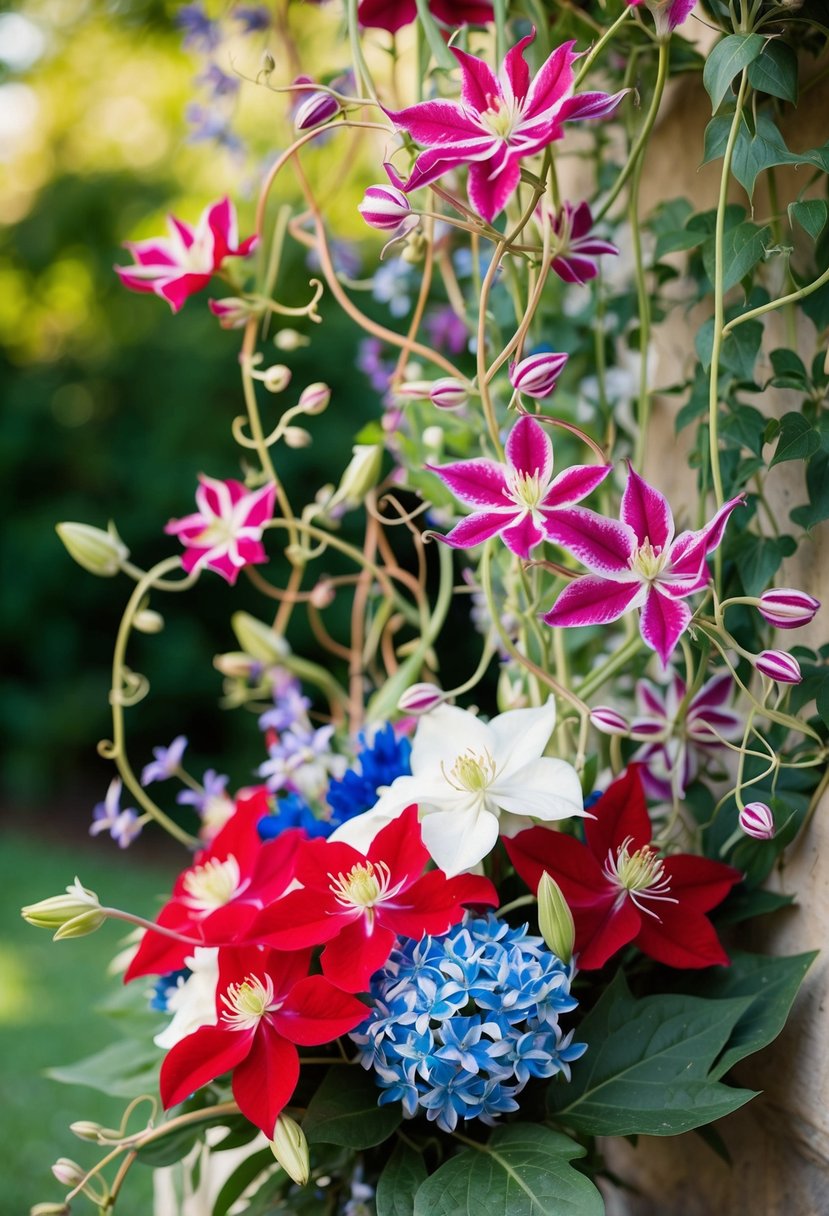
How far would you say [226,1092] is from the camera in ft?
2.20

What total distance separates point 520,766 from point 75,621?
114 inches

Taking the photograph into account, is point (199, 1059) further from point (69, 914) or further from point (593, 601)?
point (593, 601)

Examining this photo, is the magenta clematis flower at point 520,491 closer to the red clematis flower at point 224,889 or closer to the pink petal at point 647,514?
the pink petal at point 647,514

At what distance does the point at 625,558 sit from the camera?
0.53 m

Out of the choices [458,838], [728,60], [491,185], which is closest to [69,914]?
[458,838]

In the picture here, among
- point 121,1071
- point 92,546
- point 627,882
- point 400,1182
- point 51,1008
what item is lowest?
point 51,1008

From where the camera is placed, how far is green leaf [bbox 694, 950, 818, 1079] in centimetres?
58

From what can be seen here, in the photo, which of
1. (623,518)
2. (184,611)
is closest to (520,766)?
(623,518)

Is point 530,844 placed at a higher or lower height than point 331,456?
higher

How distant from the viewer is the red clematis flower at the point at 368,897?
1.88 ft

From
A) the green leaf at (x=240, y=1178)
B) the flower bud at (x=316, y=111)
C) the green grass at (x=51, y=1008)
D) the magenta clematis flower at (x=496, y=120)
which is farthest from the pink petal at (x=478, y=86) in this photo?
the green grass at (x=51, y=1008)

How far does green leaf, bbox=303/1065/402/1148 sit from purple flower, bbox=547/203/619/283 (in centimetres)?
46

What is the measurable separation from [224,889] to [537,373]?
36 cm

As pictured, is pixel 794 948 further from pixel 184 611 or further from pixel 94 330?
pixel 94 330
